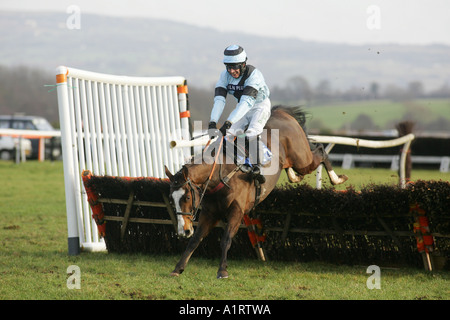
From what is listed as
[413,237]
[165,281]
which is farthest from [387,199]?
[165,281]

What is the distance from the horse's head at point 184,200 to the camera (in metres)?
5.34

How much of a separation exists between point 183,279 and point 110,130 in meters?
2.77

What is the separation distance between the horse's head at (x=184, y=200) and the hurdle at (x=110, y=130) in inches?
93.6

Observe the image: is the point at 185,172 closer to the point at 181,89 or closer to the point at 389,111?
the point at 181,89

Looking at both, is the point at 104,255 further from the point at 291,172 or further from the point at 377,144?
the point at 377,144

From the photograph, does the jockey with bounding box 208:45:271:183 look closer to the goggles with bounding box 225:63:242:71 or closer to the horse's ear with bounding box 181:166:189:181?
the goggles with bounding box 225:63:242:71

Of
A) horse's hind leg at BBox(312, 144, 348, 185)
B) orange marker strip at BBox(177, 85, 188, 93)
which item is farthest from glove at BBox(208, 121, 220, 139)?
orange marker strip at BBox(177, 85, 188, 93)

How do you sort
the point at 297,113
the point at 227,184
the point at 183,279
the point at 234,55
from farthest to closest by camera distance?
the point at 297,113, the point at 234,55, the point at 227,184, the point at 183,279

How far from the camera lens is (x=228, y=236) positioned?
594cm

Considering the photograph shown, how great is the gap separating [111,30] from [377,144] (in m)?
90.0

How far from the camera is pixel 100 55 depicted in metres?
80.5

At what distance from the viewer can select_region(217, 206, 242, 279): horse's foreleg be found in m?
5.83

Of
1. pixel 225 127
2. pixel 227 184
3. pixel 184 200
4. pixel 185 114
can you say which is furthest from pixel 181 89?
pixel 184 200

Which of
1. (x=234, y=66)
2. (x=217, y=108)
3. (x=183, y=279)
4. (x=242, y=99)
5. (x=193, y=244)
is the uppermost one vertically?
(x=234, y=66)
